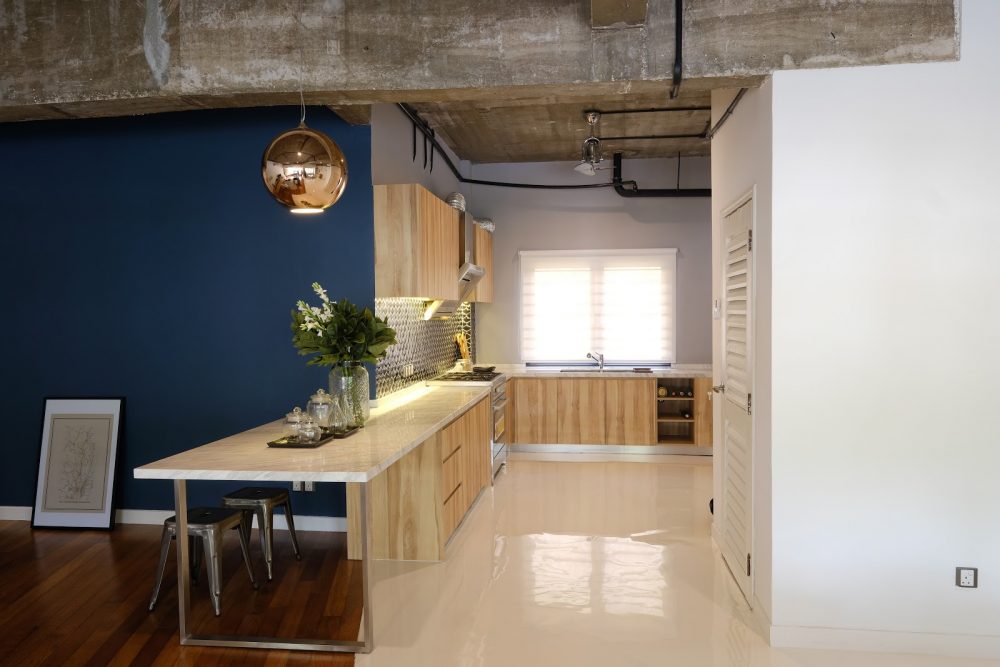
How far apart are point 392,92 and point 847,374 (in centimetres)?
251

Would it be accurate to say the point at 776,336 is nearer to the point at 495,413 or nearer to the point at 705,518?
the point at 705,518

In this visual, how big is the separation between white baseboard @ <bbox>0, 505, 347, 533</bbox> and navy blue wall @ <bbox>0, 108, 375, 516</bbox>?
2.4 inches

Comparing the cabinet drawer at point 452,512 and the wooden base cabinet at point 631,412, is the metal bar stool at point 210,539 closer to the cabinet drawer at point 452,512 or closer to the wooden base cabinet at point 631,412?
the cabinet drawer at point 452,512

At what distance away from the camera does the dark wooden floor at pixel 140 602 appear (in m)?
2.99

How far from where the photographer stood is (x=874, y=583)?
3.01 meters

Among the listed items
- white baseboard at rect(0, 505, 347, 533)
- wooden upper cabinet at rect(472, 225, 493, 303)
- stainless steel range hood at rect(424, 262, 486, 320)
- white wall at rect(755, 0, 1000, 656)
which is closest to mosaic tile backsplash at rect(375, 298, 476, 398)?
stainless steel range hood at rect(424, 262, 486, 320)

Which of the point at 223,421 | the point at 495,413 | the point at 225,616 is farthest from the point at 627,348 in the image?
the point at 225,616

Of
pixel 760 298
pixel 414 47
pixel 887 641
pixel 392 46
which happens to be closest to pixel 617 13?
pixel 414 47

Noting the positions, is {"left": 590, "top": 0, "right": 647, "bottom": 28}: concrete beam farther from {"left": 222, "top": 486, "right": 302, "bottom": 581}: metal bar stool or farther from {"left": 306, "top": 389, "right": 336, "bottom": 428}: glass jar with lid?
{"left": 222, "top": 486, "right": 302, "bottom": 581}: metal bar stool

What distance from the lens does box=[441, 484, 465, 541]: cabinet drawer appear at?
4.23m

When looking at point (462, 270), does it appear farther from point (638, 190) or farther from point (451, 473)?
point (638, 190)

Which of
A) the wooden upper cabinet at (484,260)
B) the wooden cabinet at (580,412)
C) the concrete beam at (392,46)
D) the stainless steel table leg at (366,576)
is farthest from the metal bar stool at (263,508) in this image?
the wooden cabinet at (580,412)

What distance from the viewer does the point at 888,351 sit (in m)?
2.99

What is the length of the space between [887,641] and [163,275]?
466 centimetres
